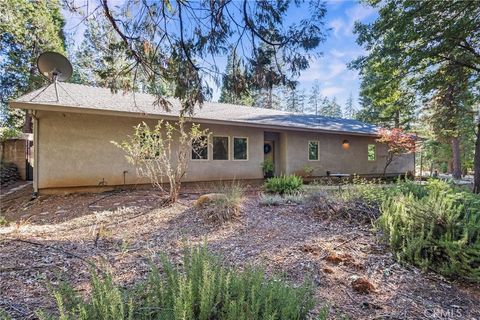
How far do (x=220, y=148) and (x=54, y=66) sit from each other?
639 cm

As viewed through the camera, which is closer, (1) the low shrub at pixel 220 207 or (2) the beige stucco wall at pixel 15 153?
(1) the low shrub at pixel 220 207

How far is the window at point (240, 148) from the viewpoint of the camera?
12.3m

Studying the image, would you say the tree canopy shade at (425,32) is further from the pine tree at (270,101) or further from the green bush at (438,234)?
the pine tree at (270,101)

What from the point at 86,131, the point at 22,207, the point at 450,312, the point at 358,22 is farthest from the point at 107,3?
the point at 358,22

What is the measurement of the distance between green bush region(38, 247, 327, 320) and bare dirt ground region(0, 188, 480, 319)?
0.27 meters

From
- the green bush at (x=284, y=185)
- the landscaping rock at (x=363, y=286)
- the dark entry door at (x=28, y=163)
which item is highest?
the dark entry door at (x=28, y=163)

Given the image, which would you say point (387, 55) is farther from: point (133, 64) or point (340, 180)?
point (133, 64)

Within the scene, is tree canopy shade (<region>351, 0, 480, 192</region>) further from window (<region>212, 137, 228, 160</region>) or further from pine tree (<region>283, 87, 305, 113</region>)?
pine tree (<region>283, 87, 305, 113</region>)

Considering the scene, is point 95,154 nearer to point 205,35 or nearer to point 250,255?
point 205,35

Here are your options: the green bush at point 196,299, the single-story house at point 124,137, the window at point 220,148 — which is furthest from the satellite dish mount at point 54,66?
the green bush at point 196,299

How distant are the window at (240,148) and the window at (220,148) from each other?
17.4 inches

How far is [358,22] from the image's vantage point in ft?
32.4

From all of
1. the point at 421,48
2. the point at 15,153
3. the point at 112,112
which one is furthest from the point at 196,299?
the point at 15,153

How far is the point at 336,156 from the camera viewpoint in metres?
15.0
